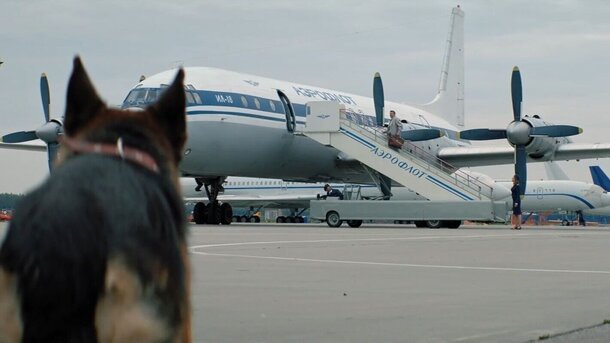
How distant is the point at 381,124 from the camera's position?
32.9 metres

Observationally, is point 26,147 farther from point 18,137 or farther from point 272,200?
point 272,200

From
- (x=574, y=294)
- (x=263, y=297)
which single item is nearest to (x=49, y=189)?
(x=263, y=297)

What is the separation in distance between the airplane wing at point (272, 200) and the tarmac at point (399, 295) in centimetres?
3652

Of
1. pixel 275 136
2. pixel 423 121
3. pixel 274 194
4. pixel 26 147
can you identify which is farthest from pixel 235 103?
pixel 274 194

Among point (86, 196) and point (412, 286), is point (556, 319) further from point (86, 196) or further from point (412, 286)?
point (86, 196)

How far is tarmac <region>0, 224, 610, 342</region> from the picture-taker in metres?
6.05

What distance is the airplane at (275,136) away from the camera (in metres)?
27.4

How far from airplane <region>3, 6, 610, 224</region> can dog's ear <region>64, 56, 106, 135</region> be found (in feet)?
78.4

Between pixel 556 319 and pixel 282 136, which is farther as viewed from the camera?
pixel 282 136

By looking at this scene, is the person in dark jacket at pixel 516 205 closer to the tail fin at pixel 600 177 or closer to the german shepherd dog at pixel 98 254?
the german shepherd dog at pixel 98 254

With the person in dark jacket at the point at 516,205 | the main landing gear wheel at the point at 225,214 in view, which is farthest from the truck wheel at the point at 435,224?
the main landing gear wheel at the point at 225,214

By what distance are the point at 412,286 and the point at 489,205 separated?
17288mm

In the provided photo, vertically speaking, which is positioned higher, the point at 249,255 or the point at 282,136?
the point at 282,136

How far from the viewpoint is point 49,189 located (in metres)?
1.68
